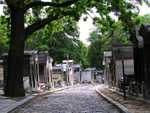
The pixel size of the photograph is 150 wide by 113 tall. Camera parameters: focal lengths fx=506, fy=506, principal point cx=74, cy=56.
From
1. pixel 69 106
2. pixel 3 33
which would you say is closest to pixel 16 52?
pixel 69 106

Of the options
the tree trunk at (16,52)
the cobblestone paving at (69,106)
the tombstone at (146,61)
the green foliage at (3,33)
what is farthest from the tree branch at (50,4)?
the tombstone at (146,61)

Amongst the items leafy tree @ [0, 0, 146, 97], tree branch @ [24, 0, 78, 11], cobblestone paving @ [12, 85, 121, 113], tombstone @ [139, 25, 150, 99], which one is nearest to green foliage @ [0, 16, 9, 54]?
leafy tree @ [0, 0, 146, 97]

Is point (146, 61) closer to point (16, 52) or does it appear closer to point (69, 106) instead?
point (69, 106)

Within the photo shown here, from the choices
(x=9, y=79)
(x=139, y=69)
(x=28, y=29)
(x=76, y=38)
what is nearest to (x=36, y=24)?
(x=28, y=29)

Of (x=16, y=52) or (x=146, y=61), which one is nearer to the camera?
(x=146, y=61)

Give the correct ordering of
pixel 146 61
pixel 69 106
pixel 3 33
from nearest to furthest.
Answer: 1. pixel 69 106
2. pixel 146 61
3. pixel 3 33

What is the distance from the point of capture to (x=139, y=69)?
31453mm

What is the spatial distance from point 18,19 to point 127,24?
7.97 meters

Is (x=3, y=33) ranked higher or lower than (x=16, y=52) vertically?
higher

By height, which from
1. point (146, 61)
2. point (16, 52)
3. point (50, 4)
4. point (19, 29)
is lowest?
point (146, 61)

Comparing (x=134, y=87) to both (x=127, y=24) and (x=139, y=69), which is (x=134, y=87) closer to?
(x=139, y=69)

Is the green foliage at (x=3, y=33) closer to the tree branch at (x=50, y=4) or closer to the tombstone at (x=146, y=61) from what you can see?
the tree branch at (x=50, y=4)

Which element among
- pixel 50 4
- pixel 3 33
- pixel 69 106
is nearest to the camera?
pixel 69 106

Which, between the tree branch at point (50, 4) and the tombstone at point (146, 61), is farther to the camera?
the tree branch at point (50, 4)
